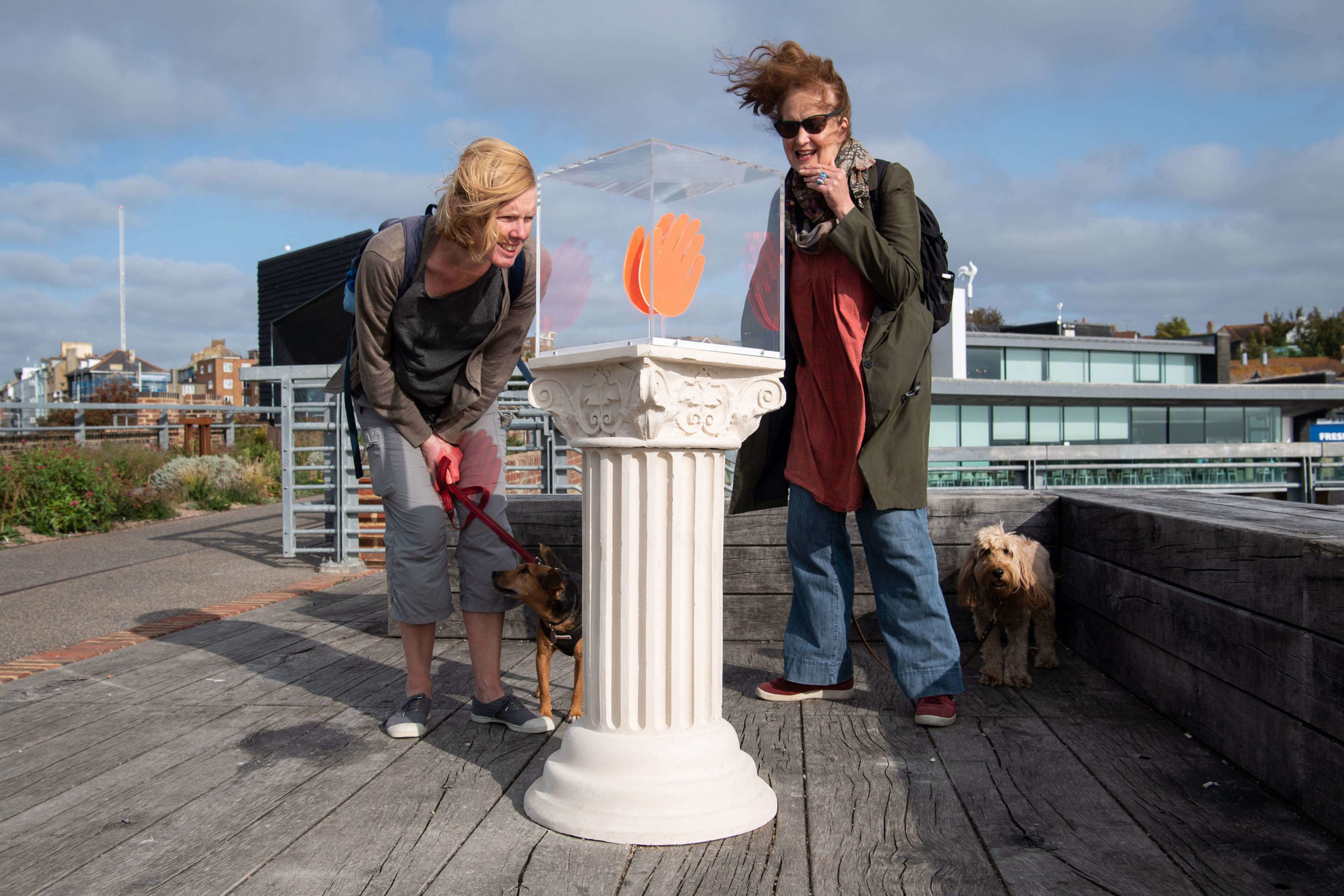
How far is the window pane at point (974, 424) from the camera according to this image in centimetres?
2998

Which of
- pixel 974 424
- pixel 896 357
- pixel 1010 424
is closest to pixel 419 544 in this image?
pixel 896 357

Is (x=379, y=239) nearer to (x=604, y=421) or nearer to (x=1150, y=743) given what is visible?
(x=604, y=421)

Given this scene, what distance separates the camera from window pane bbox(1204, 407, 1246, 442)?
33.8 m

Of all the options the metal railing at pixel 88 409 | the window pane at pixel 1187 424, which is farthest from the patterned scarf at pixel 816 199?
the window pane at pixel 1187 424

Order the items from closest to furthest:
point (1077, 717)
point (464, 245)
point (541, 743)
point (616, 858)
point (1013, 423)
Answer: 1. point (616, 858)
2. point (464, 245)
3. point (541, 743)
4. point (1077, 717)
5. point (1013, 423)

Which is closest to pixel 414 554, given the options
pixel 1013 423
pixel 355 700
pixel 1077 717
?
pixel 355 700

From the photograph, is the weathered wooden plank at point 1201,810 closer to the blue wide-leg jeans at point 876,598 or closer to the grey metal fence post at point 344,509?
the blue wide-leg jeans at point 876,598

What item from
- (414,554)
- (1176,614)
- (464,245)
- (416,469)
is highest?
(464,245)

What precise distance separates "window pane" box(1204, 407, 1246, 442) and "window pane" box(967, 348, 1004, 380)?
7.23 metres

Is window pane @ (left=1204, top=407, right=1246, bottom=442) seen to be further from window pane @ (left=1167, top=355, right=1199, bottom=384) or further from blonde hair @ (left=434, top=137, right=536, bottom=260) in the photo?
blonde hair @ (left=434, top=137, right=536, bottom=260)

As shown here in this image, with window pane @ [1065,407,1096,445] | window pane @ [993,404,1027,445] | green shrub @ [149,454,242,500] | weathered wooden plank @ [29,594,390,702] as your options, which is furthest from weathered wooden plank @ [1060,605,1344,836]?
window pane @ [1065,407,1096,445]

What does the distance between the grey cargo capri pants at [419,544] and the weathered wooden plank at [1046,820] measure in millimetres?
1529

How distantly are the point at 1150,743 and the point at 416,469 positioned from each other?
94.7 inches

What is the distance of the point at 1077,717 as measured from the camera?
3.06 metres
